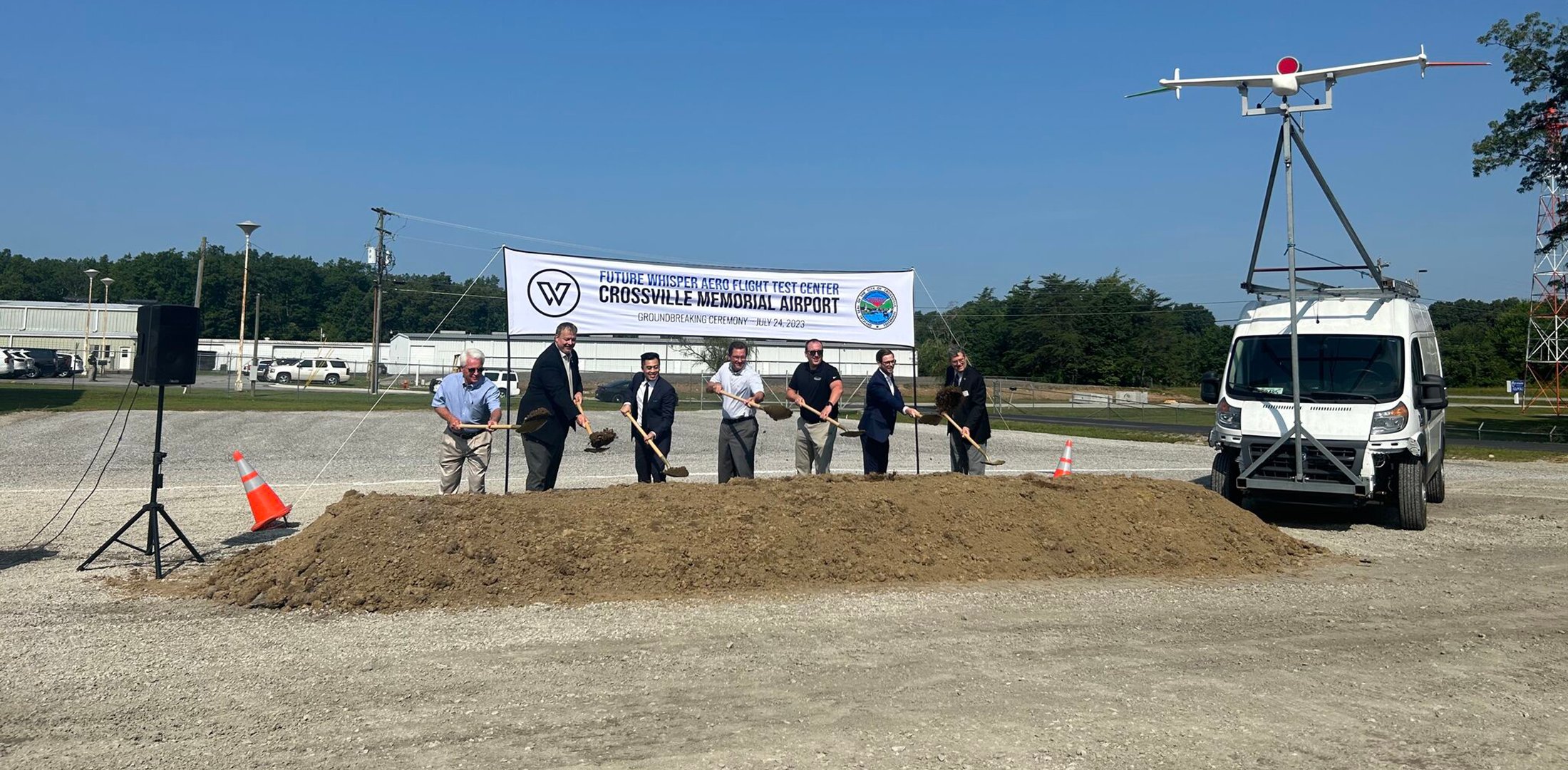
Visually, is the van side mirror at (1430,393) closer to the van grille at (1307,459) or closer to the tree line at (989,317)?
the van grille at (1307,459)

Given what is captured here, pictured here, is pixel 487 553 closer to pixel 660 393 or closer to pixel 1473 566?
pixel 660 393

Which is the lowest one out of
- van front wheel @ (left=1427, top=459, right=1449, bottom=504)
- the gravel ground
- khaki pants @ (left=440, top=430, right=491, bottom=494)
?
the gravel ground

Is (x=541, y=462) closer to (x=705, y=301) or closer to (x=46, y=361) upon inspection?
(x=705, y=301)

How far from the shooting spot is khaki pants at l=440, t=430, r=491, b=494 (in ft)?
34.7

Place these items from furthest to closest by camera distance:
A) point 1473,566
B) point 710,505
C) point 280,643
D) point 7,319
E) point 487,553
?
point 7,319 → point 1473,566 → point 710,505 → point 487,553 → point 280,643

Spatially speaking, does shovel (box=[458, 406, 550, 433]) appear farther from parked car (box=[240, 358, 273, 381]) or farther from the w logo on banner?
parked car (box=[240, 358, 273, 381])

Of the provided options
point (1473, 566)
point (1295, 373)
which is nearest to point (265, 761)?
point (1473, 566)

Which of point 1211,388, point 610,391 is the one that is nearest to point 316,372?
point 610,391

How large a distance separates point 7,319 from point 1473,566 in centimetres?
10089

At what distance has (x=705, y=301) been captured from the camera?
16.7 m

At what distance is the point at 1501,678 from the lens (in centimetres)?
600

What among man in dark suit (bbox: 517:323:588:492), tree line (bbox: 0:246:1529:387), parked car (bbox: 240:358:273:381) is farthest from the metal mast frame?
parked car (bbox: 240:358:273:381)

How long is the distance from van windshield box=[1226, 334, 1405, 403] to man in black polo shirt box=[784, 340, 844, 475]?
4958 millimetres

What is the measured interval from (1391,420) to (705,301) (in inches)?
378
